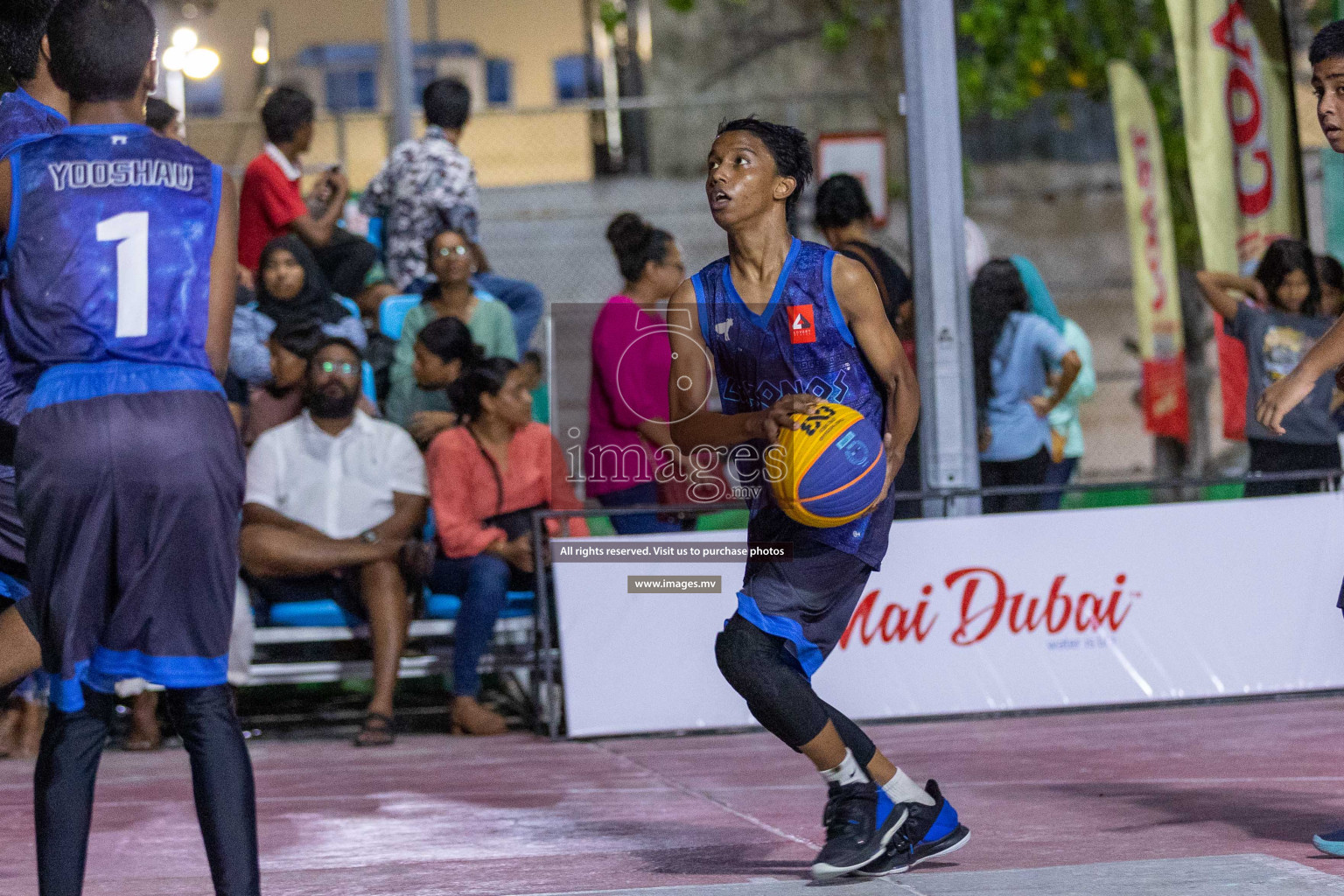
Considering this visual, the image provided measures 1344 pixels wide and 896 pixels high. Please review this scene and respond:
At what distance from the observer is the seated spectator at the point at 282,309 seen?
898cm

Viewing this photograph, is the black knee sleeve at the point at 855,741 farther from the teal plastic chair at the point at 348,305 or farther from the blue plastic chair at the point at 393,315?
the blue plastic chair at the point at 393,315

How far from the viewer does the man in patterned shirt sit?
10.3 m

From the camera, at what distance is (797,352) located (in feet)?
Result: 15.5

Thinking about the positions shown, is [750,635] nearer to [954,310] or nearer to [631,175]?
[954,310]

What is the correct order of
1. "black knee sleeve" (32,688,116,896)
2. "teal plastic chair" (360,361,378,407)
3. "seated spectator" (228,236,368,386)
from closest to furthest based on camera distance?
"black knee sleeve" (32,688,116,896) < "seated spectator" (228,236,368,386) < "teal plastic chair" (360,361,378,407)

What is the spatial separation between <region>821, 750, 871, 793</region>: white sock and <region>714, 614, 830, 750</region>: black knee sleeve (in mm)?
134

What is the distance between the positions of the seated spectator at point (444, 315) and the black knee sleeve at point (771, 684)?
16.0 ft

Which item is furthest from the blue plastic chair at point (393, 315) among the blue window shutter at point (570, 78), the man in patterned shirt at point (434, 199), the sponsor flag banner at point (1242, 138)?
the blue window shutter at point (570, 78)

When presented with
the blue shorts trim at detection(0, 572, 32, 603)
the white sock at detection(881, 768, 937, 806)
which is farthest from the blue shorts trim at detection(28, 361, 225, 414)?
the white sock at detection(881, 768, 937, 806)

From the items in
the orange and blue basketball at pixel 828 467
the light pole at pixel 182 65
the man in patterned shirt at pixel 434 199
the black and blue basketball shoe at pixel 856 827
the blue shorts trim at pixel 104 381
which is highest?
the light pole at pixel 182 65

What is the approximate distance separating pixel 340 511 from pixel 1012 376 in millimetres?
3853

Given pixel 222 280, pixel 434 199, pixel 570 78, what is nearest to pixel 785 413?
pixel 222 280

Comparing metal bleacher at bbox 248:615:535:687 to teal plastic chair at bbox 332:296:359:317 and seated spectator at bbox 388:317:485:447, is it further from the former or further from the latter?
teal plastic chair at bbox 332:296:359:317

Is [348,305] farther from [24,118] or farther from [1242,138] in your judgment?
[1242,138]
